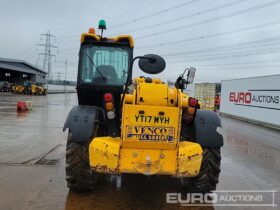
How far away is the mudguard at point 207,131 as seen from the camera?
545cm

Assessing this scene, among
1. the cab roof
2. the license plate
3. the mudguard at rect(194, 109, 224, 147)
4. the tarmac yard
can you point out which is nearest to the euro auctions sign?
the tarmac yard

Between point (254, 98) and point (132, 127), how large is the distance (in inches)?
721

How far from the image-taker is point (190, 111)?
521 centimetres

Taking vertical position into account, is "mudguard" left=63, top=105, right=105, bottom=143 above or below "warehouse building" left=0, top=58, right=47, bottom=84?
below

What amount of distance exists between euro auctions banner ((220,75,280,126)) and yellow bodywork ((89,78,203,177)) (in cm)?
1512

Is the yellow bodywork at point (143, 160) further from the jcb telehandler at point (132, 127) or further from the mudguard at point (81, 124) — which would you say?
the mudguard at point (81, 124)

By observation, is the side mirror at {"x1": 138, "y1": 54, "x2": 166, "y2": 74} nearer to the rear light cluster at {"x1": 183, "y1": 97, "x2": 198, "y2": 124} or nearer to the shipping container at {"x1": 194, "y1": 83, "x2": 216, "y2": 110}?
the rear light cluster at {"x1": 183, "y1": 97, "x2": 198, "y2": 124}

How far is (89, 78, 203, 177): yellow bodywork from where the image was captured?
4.86 meters

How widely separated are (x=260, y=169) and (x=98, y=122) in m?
4.53

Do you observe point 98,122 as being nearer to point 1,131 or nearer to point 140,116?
point 140,116

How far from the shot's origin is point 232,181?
6.88 m

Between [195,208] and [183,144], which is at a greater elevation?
[183,144]

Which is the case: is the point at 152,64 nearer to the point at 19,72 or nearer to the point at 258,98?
the point at 258,98

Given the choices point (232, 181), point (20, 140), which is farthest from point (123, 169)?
point (20, 140)
